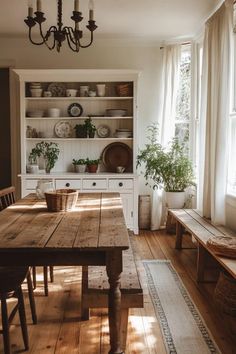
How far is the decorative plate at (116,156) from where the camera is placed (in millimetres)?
5598

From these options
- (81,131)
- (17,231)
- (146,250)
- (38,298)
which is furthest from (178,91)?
(17,231)

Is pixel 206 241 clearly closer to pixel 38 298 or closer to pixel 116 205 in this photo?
pixel 116 205

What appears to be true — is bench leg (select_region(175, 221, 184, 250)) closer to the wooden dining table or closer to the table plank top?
the table plank top

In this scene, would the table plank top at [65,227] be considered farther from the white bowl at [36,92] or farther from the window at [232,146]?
the white bowl at [36,92]

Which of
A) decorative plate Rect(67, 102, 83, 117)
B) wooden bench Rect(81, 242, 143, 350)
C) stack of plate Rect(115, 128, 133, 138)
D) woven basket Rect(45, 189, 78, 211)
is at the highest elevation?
decorative plate Rect(67, 102, 83, 117)

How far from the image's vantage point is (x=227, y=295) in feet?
9.35

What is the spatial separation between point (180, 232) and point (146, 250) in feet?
1.48

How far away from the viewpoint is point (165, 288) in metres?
3.42

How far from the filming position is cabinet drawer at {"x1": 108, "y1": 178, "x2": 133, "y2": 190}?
5195 millimetres

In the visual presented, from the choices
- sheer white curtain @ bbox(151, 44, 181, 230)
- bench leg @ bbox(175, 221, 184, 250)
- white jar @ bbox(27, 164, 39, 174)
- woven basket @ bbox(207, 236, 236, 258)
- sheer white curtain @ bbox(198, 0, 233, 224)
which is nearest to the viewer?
woven basket @ bbox(207, 236, 236, 258)

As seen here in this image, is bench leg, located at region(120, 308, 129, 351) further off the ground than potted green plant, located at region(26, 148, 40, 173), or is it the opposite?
potted green plant, located at region(26, 148, 40, 173)

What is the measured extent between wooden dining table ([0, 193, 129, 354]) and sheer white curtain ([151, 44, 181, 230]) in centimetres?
321

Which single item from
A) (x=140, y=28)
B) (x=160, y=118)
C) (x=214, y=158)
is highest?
(x=140, y=28)

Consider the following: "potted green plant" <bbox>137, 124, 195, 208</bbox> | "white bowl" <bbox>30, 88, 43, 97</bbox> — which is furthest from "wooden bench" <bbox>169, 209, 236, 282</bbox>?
"white bowl" <bbox>30, 88, 43, 97</bbox>
